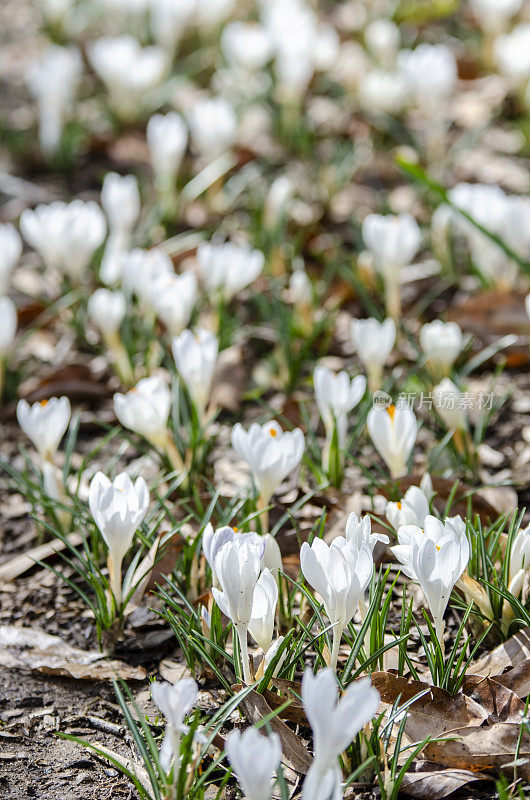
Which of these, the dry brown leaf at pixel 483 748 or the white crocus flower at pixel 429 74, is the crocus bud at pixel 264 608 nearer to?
the dry brown leaf at pixel 483 748

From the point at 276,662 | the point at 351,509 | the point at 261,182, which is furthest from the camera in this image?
the point at 261,182

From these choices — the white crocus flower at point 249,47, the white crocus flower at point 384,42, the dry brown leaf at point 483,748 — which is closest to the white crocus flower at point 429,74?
the white crocus flower at point 384,42

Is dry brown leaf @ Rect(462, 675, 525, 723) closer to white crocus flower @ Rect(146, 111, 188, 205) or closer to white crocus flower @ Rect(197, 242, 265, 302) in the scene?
white crocus flower @ Rect(197, 242, 265, 302)

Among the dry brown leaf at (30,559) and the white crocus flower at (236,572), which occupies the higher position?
the white crocus flower at (236,572)

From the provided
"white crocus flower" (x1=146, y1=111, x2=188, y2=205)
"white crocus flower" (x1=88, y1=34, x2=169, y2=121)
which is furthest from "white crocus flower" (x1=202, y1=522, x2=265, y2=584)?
"white crocus flower" (x1=88, y1=34, x2=169, y2=121)

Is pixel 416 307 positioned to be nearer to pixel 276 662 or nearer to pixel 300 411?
pixel 300 411

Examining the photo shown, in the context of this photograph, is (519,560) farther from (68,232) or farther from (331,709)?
(68,232)

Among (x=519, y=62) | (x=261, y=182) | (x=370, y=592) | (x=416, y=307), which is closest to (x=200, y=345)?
(x=370, y=592)
